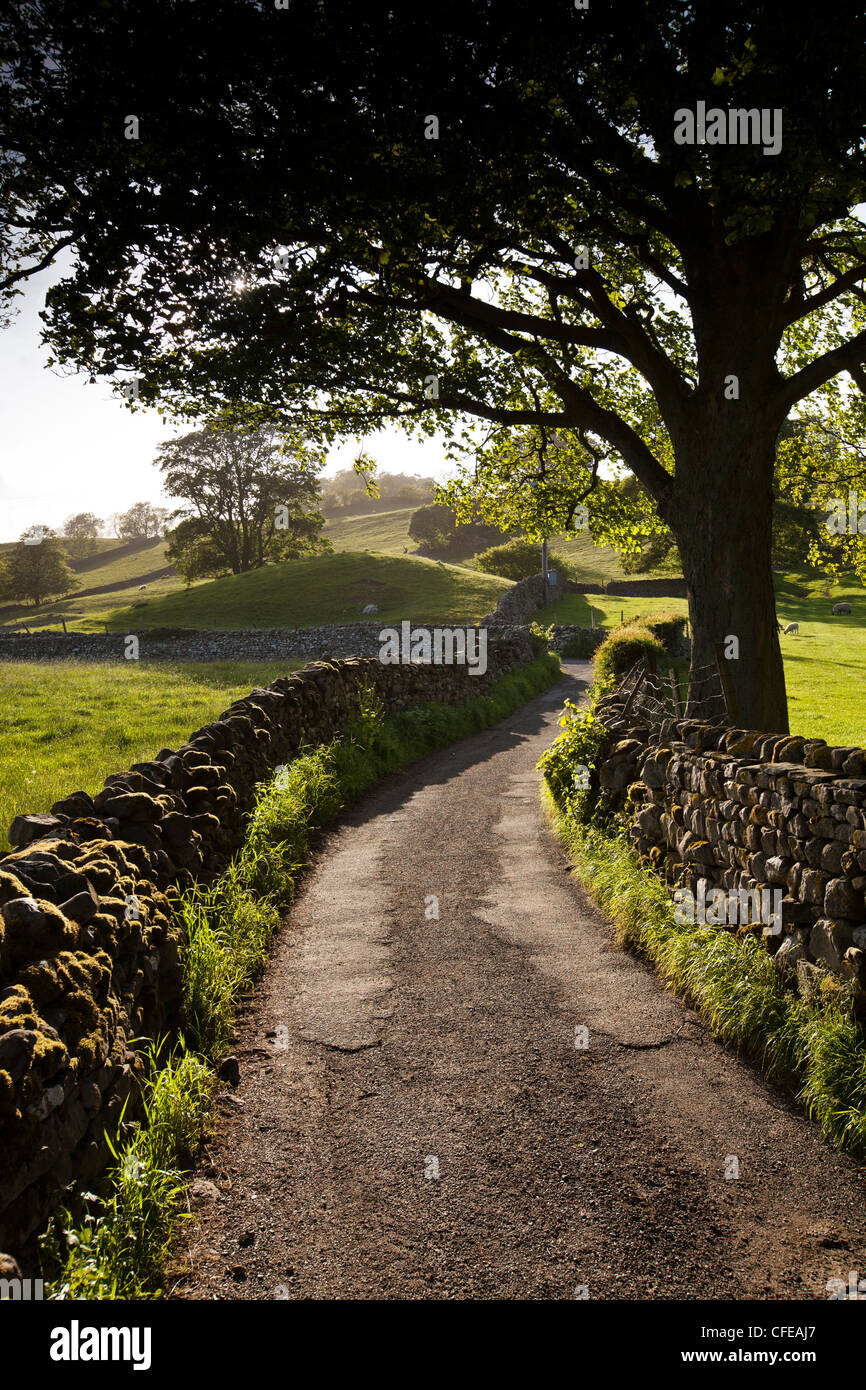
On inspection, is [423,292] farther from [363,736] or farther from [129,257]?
[363,736]

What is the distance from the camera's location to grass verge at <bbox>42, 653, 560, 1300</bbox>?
3.68 metres

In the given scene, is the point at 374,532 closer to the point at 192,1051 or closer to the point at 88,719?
the point at 88,719

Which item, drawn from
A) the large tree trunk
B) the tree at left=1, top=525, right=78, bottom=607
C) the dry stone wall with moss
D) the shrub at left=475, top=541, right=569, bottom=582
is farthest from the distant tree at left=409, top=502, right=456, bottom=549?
the dry stone wall with moss

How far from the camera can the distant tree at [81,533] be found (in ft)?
463

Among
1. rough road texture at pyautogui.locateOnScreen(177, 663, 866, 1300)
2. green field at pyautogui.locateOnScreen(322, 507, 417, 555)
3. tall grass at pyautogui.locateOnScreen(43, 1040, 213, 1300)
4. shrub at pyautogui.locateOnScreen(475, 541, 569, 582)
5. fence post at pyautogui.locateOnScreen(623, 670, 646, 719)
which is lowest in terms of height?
rough road texture at pyautogui.locateOnScreen(177, 663, 866, 1300)

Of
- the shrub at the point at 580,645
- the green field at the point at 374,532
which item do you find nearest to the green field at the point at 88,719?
the shrub at the point at 580,645

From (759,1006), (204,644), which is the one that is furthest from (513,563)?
(759,1006)

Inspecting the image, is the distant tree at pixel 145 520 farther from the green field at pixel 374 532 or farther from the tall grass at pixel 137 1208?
the tall grass at pixel 137 1208

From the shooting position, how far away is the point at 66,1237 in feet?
12.0

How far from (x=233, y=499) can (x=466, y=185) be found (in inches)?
2356

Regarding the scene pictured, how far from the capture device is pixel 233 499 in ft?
217

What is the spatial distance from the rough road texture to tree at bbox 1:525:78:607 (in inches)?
3449

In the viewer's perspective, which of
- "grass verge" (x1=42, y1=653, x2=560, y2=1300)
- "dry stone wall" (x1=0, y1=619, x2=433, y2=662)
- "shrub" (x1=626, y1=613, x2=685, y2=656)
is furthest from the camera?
"dry stone wall" (x1=0, y1=619, x2=433, y2=662)

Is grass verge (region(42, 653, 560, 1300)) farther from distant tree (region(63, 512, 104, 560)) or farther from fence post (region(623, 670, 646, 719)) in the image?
distant tree (region(63, 512, 104, 560))
